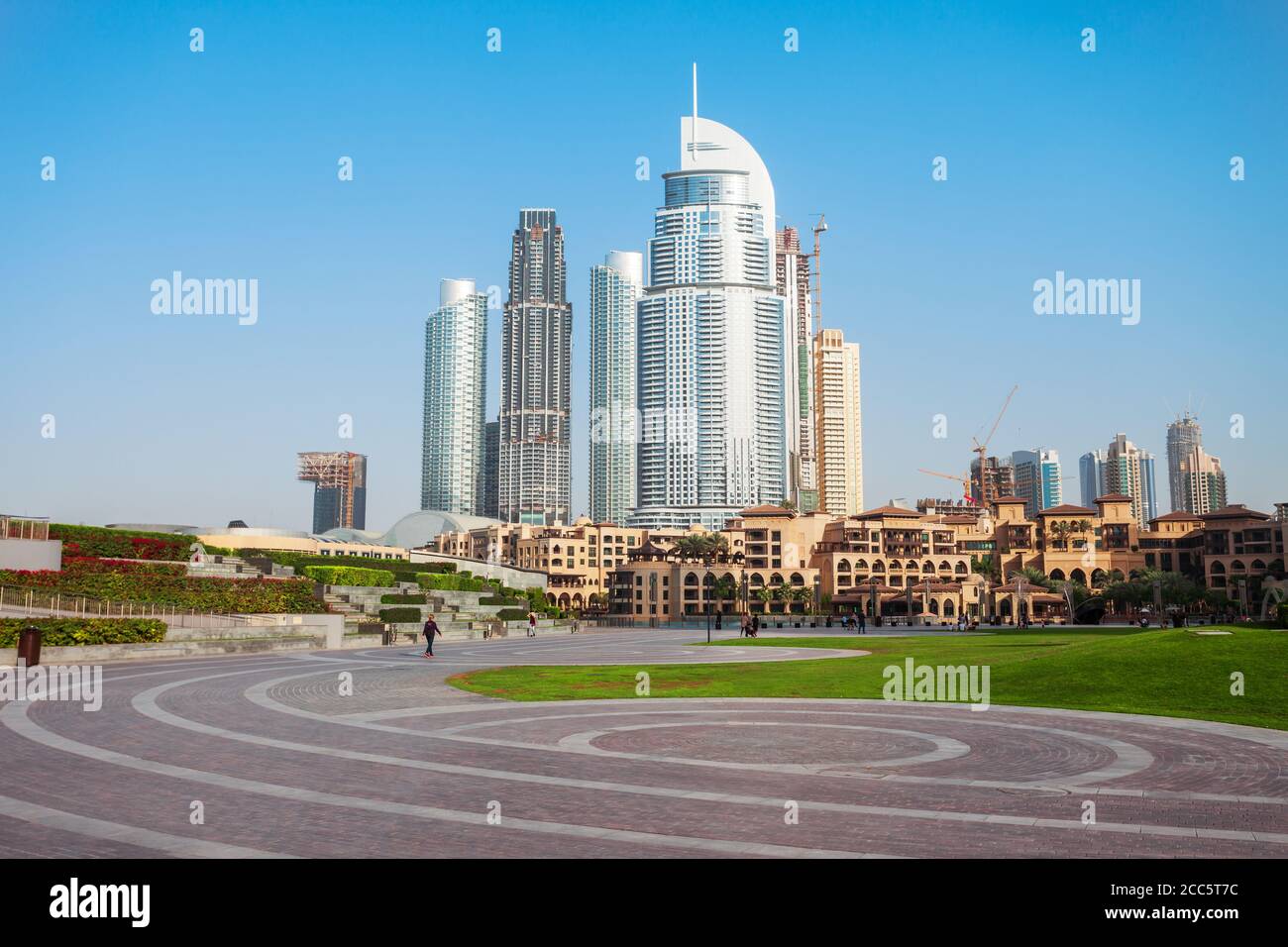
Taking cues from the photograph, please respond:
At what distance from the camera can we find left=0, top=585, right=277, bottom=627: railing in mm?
36281

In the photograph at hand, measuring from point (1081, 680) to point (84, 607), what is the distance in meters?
34.6

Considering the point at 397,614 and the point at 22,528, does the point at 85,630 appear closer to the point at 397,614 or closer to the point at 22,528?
the point at 22,528

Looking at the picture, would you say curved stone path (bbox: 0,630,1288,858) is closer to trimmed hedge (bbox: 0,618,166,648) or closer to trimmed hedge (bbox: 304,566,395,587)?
trimmed hedge (bbox: 0,618,166,648)

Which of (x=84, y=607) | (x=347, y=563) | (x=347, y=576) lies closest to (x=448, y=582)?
(x=347, y=563)

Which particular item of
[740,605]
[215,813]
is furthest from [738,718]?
[740,605]

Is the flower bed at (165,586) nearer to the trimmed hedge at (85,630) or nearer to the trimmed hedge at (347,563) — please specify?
the trimmed hedge at (85,630)

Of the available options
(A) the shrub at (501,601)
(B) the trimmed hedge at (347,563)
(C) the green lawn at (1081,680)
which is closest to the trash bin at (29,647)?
(C) the green lawn at (1081,680)

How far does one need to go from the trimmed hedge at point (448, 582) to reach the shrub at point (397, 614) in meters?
12.6

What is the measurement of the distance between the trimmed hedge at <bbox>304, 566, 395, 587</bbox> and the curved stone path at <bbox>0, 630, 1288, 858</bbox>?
38.6 m

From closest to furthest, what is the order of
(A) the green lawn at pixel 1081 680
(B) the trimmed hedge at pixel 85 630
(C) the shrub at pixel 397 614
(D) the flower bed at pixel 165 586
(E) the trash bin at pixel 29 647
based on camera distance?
(A) the green lawn at pixel 1081 680, (E) the trash bin at pixel 29 647, (B) the trimmed hedge at pixel 85 630, (D) the flower bed at pixel 165 586, (C) the shrub at pixel 397 614

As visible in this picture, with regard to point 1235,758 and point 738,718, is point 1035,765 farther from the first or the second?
point 738,718

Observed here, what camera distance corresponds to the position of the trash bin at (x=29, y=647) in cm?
2970
